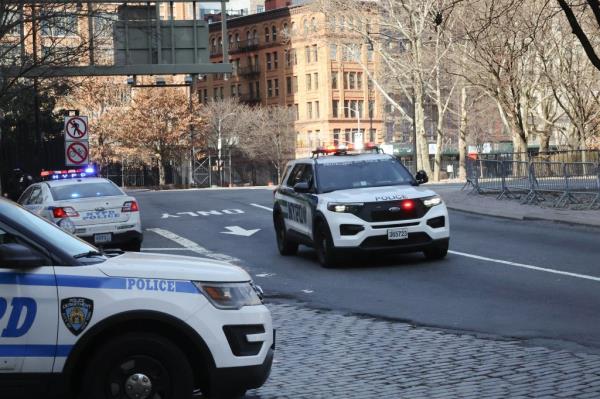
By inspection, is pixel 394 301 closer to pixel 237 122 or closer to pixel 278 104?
pixel 237 122

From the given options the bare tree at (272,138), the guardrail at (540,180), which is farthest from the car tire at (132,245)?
the bare tree at (272,138)

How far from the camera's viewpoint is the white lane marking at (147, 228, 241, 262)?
1767 centimetres

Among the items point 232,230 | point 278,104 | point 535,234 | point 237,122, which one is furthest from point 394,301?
point 278,104

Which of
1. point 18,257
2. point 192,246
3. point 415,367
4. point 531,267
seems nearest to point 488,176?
point 192,246

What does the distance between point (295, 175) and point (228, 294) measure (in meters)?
11.6

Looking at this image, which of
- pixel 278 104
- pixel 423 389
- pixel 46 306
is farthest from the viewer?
pixel 278 104

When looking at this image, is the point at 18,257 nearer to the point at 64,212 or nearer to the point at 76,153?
the point at 64,212

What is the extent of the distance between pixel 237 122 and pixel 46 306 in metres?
88.5

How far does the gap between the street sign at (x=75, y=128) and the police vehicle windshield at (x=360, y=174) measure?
1437 cm

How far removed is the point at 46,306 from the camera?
18.7ft

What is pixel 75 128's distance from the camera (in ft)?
95.6

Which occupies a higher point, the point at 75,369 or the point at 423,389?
the point at 75,369

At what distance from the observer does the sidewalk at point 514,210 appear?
2271 cm

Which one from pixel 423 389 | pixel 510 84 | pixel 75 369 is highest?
pixel 510 84
